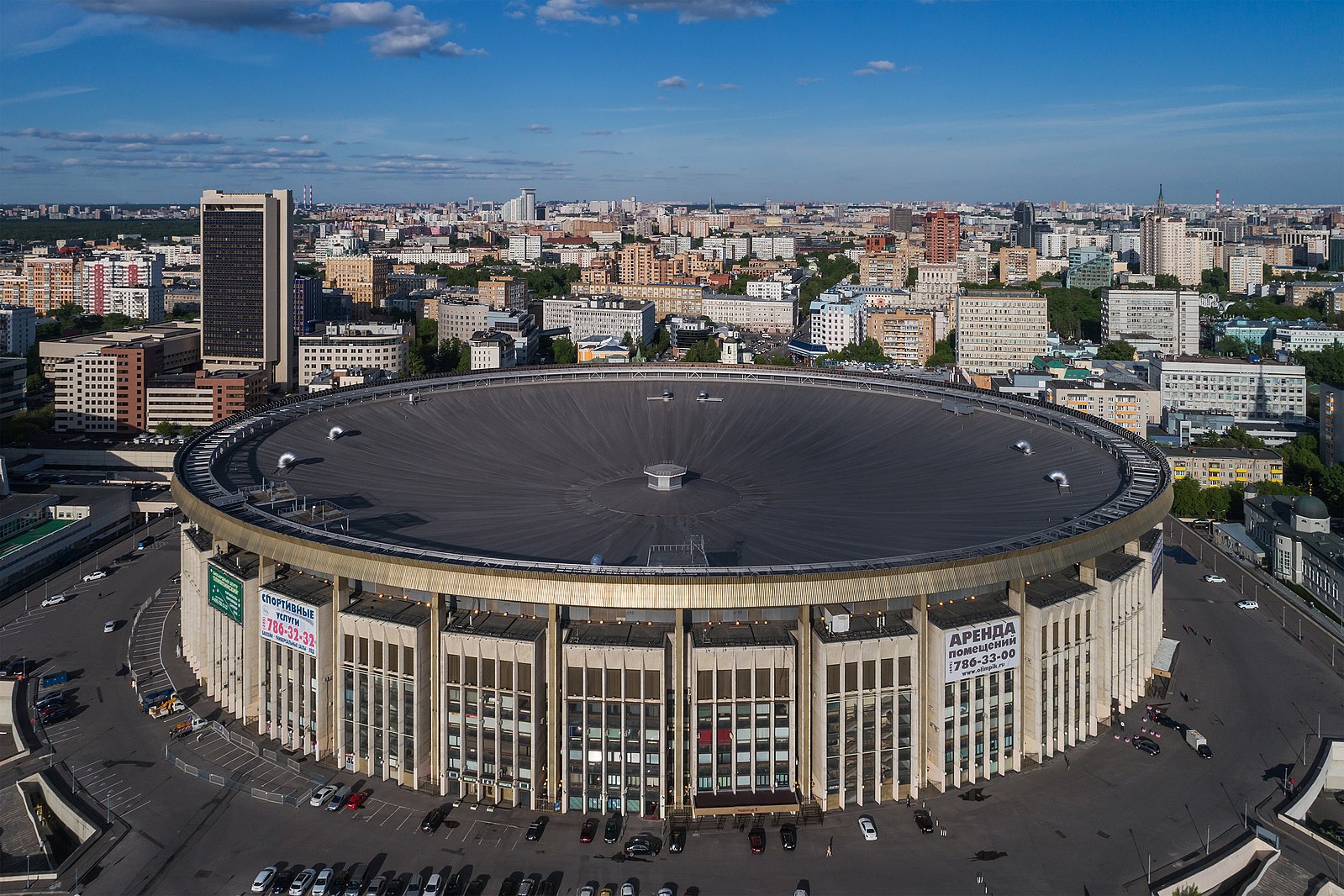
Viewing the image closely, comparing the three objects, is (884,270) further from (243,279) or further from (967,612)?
(967,612)

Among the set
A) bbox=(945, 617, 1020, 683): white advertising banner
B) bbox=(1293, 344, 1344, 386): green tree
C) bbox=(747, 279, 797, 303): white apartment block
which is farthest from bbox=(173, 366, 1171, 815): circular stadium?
bbox=(747, 279, 797, 303): white apartment block

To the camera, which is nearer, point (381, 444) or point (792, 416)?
point (381, 444)

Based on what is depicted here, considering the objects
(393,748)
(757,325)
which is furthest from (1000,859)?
(757,325)

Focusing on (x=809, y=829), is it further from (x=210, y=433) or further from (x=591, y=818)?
(x=210, y=433)

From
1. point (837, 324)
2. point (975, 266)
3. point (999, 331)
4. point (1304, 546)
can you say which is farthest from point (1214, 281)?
point (1304, 546)

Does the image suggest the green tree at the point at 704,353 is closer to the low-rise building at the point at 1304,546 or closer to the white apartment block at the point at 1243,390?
the white apartment block at the point at 1243,390

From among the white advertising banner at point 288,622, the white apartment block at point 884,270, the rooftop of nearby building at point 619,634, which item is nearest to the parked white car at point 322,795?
the white advertising banner at point 288,622

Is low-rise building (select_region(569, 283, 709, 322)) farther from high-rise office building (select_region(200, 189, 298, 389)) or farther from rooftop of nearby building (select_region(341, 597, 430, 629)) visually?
rooftop of nearby building (select_region(341, 597, 430, 629))
